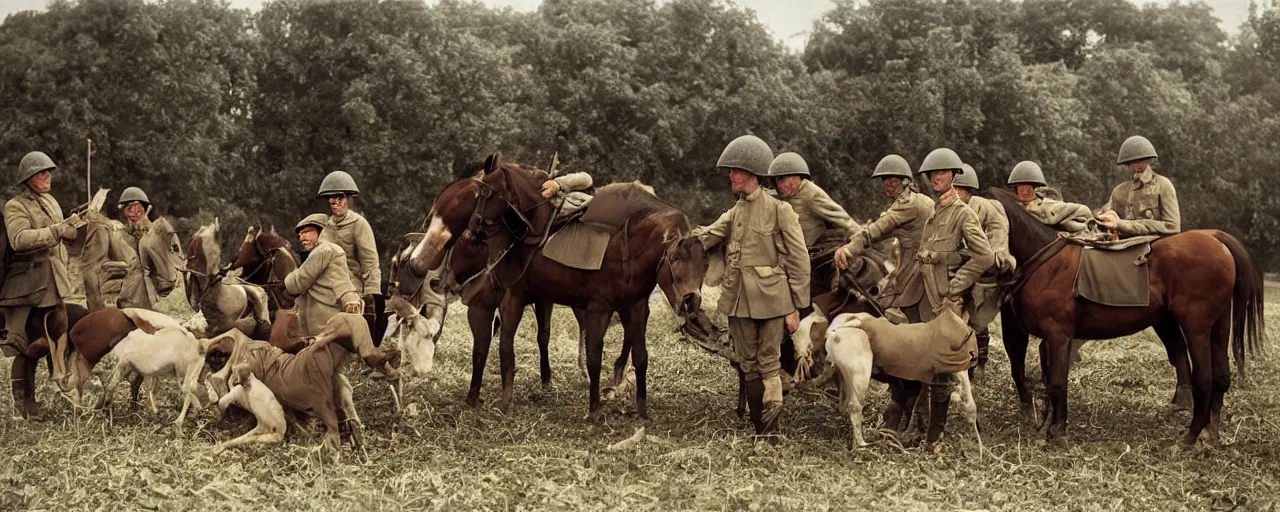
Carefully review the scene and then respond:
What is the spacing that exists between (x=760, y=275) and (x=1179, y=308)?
3413 millimetres

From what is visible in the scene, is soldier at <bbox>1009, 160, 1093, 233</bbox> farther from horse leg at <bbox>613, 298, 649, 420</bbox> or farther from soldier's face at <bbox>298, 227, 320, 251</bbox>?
soldier's face at <bbox>298, 227, 320, 251</bbox>

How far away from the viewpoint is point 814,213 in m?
10.3

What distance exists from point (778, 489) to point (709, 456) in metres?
0.80

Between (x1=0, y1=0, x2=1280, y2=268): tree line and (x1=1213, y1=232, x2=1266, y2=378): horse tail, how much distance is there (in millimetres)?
24456

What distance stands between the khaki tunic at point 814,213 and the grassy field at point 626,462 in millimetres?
1592

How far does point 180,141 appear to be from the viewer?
3019 cm

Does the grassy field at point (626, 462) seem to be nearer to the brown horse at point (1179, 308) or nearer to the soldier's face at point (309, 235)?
the brown horse at point (1179, 308)

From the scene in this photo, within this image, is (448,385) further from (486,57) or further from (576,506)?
(486,57)

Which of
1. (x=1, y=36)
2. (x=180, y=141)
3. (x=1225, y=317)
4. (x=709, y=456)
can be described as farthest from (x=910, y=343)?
(x=1, y=36)

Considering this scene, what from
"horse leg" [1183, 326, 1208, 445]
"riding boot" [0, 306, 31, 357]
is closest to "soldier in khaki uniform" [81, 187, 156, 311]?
"riding boot" [0, 306, 31, 357]

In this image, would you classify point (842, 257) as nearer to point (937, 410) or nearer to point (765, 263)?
point (765, 263)

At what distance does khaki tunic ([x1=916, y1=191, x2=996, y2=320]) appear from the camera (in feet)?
28.9

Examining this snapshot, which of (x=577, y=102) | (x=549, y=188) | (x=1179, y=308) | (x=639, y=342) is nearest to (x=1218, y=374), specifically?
(x=1179, y=308)

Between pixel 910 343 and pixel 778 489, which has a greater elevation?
pixel 910 343
